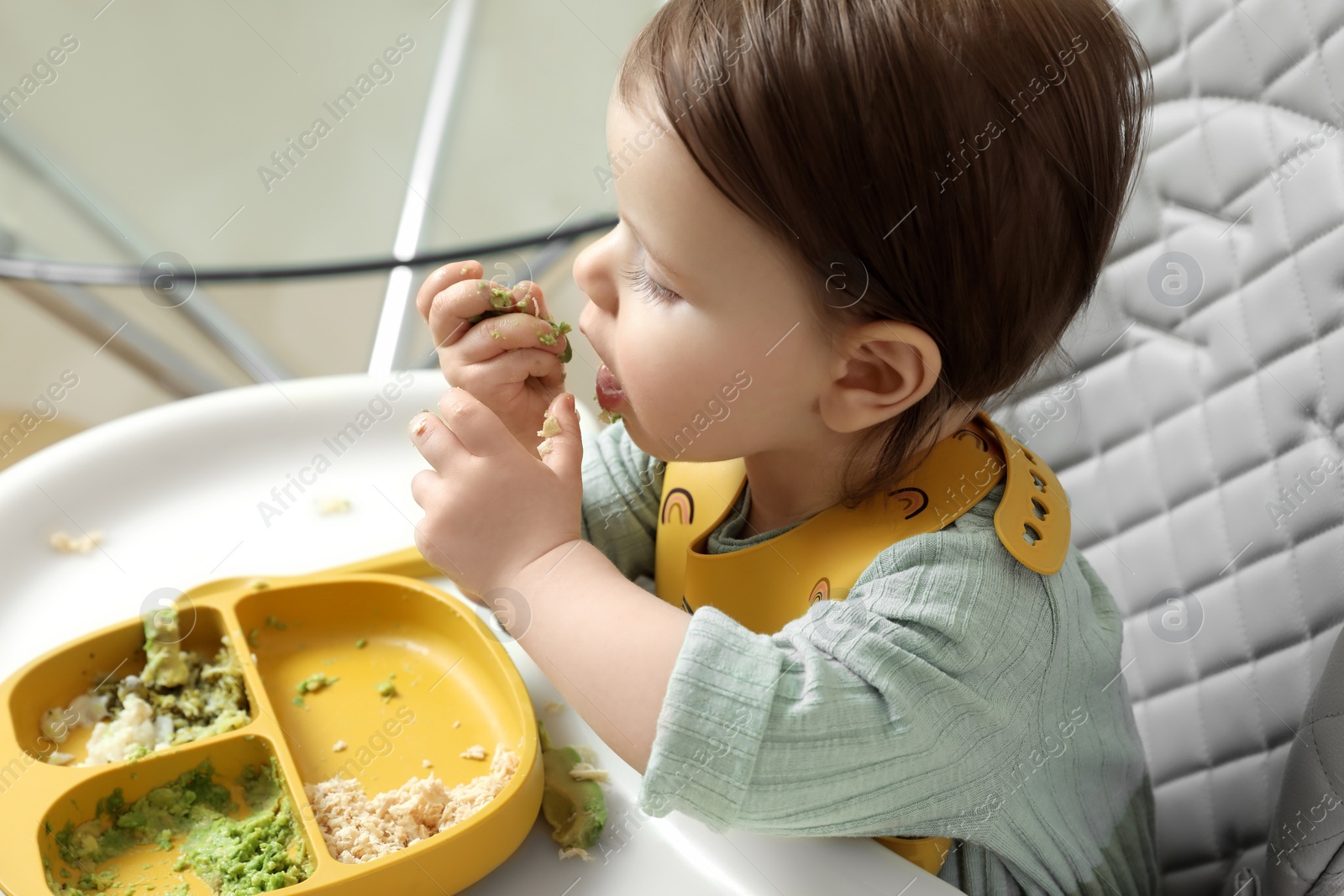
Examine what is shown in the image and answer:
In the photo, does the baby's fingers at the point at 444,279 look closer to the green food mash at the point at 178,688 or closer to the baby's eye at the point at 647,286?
the baby's eye at the point at 647,286

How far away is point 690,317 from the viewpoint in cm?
64

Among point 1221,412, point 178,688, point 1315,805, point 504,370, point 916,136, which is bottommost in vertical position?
point 1315,805

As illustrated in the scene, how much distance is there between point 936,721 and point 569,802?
0.23 metres

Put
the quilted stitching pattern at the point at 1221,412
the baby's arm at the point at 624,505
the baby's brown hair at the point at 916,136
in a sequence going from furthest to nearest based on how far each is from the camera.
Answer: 1. the baby's arm at the point at 624,505
2. the quilted stitching pattern at the point at 1221,412
3. the baby's brown hair at the point at 916,136

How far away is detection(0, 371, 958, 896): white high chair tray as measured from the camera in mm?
626

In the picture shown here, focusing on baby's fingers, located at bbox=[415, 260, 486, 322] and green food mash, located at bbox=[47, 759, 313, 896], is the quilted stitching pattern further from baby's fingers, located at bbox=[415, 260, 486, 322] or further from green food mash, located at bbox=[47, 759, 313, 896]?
green food mash, located at bbox=[47, 759, 313, 896]

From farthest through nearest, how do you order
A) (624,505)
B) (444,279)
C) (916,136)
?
(624,505)
(444,279)
(916,136)

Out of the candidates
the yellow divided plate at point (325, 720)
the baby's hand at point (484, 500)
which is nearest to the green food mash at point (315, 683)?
the yellow divided plate at point (325, 720)

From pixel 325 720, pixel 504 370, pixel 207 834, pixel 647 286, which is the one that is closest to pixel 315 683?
pixel 325 720

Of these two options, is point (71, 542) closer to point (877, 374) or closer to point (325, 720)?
point (325, 720)

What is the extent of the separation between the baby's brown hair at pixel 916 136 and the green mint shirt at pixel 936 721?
0.51 feet

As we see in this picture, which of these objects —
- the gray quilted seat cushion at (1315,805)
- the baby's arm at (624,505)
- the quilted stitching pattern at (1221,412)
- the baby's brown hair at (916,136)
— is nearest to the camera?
the baby's brown hair at (916,136)

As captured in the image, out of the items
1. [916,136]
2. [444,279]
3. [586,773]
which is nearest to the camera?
[916,136]

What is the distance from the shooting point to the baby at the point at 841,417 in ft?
1.86
